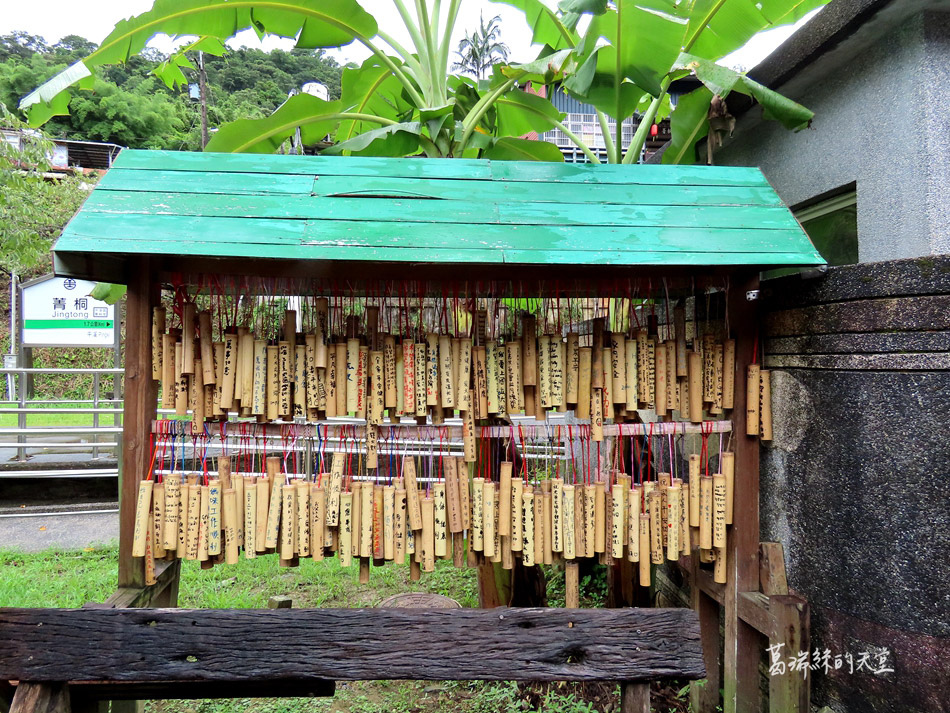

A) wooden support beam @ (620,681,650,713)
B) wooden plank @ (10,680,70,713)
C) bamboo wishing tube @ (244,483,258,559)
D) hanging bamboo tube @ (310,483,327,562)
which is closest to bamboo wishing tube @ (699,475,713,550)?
wooden support beam @ (620,681,650,713)

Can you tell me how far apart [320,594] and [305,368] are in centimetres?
301

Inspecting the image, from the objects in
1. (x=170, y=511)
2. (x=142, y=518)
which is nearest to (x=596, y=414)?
(x=170, y=511)

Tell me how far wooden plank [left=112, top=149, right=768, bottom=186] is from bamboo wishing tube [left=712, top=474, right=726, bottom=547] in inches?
55.3

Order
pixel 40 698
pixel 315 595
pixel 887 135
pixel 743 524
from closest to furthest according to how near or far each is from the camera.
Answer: pixel 40 698
pixel 743 524
pixel 887 135
pixel 315 595

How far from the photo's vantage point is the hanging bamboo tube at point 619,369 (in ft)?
8.61

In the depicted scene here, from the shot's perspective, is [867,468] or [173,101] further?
[173,101]

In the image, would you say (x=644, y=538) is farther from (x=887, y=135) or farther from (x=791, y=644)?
(x=887, y=135)

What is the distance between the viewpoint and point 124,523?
99.0 inches

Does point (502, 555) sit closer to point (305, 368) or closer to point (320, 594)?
point (305, 368)

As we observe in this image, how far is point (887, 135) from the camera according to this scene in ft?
9.70

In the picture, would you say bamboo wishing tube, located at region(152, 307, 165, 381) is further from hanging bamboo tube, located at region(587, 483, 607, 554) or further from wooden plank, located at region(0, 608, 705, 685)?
hanging bamboo tube, located at region(587, 483, 607, 554)

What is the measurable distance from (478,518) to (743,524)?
1.27 m

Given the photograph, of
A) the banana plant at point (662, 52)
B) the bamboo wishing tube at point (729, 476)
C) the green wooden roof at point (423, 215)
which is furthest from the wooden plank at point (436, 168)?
the bamboo wishing tube at point (729, 476)

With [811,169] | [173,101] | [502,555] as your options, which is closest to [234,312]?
[502,555]
